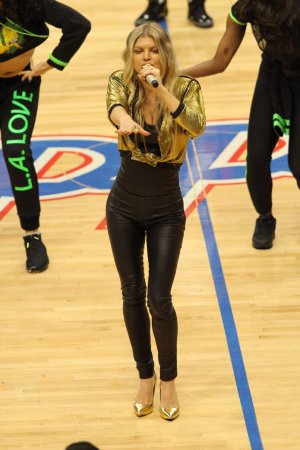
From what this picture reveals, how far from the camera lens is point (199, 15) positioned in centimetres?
1007

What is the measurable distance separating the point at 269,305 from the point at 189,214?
1.24 metres

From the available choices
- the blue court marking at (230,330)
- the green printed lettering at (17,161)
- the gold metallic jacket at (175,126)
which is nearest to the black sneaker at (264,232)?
the blue court marking at (230,330)

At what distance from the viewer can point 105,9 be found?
10.9m

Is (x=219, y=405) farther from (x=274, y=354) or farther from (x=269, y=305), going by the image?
(x=269, y=305)

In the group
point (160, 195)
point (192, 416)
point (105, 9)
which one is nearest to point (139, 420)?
point (192, 416)

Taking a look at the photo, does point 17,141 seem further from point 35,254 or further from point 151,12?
point 151,12

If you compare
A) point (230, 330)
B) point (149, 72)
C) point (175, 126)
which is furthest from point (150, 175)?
point (230, 330)

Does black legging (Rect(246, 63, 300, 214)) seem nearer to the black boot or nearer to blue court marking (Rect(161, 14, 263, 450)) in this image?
blue court marking (Rect(161, 14, 263, 450))

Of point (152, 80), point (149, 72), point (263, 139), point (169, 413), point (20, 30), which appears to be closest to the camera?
point (152, 80)

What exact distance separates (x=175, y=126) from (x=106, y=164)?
10.0 ft

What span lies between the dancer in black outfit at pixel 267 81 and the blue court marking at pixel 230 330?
1.03ft

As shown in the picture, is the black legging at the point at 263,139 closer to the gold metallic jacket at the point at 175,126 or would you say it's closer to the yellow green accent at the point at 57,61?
the yellow green accent at the point at 57,61

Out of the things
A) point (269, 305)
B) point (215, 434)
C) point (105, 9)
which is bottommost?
point (105, 9)

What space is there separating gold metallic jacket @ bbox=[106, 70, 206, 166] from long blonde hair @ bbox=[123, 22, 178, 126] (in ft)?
0.13
